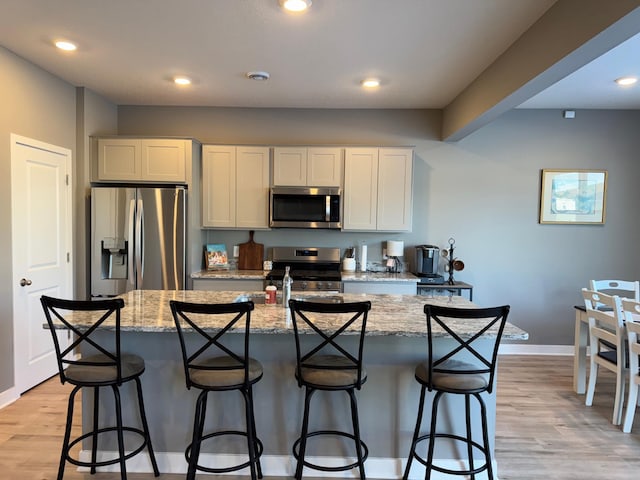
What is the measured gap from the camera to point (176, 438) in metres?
2.47

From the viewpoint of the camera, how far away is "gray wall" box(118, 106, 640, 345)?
15.7 feet

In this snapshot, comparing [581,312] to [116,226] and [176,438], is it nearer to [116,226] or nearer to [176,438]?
[176,438]

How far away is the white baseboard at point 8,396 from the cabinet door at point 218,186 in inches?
87.3

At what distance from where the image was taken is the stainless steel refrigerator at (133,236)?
13.6 ft

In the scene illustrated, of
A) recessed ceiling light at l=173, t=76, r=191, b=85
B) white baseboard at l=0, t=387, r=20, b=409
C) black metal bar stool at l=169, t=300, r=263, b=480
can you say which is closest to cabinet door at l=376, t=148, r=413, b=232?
recessed ceiling light at l=173, t=76, r=191, b=85

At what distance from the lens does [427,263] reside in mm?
4637

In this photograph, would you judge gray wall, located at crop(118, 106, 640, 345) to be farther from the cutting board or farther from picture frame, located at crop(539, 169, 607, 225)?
the cutting board

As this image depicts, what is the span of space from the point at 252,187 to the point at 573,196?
363 centimetres

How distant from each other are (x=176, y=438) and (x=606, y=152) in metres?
5.15

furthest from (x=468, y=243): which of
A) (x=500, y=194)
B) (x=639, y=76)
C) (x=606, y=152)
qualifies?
(x=639, y=76)

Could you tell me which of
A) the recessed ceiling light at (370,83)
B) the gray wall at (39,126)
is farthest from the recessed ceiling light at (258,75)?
the gray wall at (39,126)

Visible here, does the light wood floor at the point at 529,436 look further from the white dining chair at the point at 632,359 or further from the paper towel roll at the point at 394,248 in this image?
the paper towel roll at the point at 394,248

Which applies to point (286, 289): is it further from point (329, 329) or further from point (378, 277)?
point (378, 277)

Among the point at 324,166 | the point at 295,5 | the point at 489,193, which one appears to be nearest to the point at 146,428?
the point at 295,5
